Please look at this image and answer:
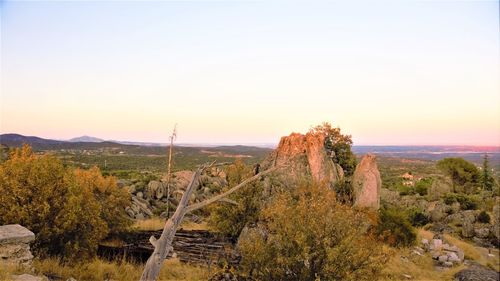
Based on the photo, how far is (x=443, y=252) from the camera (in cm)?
1500

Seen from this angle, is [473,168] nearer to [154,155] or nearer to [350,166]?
[350,166]

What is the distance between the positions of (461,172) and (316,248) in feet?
109

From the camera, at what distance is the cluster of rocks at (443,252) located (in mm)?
14133

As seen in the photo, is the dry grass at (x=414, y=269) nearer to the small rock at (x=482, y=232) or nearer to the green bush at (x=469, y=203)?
the small rock at (x=482, y=232)

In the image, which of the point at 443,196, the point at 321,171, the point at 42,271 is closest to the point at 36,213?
the point at 42,271

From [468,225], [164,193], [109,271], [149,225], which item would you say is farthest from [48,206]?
[468,225]

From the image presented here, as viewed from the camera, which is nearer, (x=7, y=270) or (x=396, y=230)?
(x=7, y=270)

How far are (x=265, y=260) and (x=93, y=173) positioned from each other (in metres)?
8.20

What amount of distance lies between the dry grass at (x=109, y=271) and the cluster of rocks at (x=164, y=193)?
9105 millimetres

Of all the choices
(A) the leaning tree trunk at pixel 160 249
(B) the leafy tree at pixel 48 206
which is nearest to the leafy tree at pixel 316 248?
(A) the leaning tree trunk at pixel 160 249

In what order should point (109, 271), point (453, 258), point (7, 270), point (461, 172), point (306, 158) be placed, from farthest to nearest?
point (461, 172), point (306, 158), point (453, 258), point (109, 271), point (7, 270)

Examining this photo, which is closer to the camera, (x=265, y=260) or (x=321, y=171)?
(x=265, y=260)

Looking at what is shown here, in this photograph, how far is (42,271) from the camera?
287 inches

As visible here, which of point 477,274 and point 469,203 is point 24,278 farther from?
point 469,203
